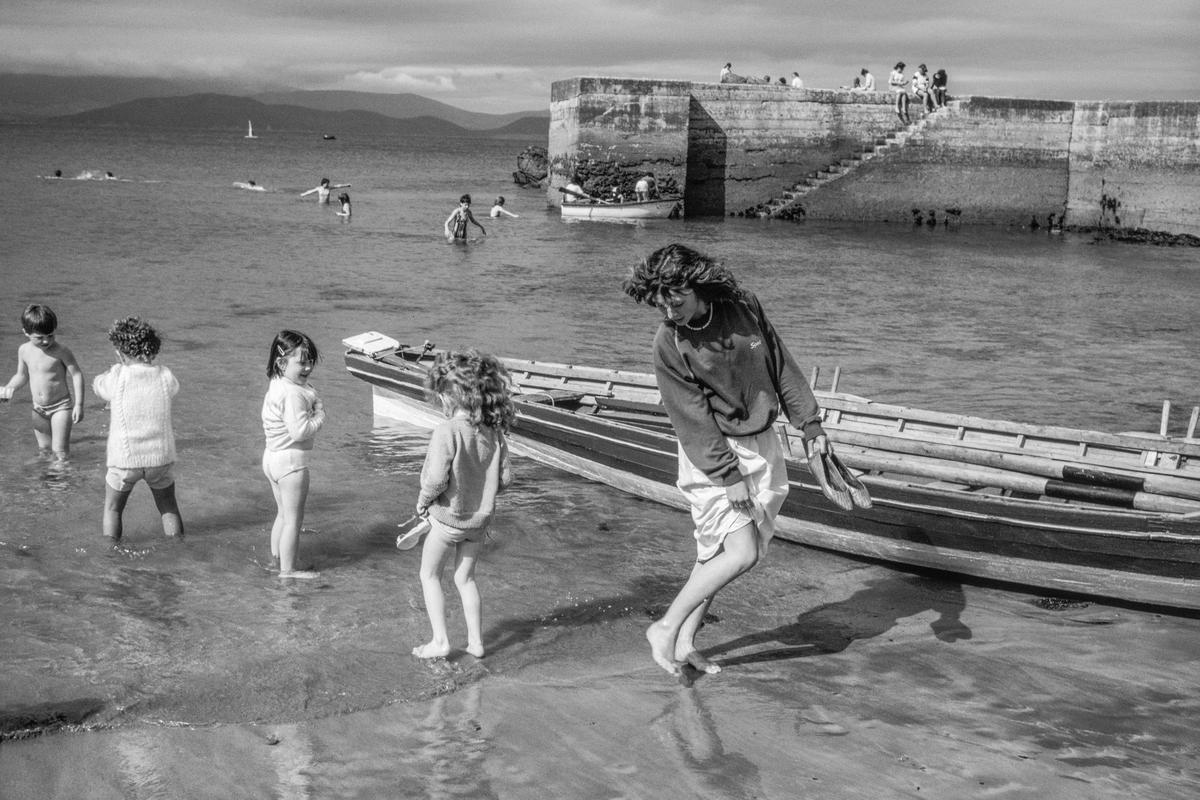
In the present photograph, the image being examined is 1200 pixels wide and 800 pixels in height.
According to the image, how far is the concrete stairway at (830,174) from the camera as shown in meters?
37.0

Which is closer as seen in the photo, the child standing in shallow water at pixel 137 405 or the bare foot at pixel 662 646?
the bare foot at pixel 662 646

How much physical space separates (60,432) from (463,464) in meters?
4.85

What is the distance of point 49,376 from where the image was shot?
8164 mm

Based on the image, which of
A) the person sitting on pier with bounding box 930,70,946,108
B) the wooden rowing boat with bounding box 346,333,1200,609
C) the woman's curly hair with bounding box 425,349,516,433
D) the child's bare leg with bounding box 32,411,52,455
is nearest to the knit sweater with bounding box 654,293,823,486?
the woman's curly hair with bounding box 425,349,516,433

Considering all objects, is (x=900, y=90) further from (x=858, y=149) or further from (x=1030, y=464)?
(x=1030, y=464)

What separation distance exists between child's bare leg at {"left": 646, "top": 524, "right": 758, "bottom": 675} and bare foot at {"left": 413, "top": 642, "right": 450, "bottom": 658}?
0.94 metres

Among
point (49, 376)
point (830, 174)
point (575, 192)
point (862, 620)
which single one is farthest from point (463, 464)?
point (830, 174)

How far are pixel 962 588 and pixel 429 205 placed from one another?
129 ft

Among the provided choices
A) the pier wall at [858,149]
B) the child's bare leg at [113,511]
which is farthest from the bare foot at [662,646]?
the pier wall at [858,149]

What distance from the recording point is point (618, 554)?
7621 millimetres

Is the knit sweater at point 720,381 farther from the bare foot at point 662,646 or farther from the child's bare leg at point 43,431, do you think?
the child's bare leg at point 43,431

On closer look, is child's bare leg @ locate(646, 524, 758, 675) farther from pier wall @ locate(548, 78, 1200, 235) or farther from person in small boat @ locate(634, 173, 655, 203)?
pier wall @ locate(548, 78, 1200, 235)

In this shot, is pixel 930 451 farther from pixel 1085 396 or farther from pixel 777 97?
pixel 777 97

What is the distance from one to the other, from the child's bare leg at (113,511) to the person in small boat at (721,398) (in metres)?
3.55
